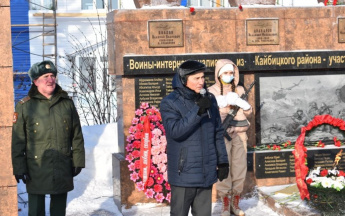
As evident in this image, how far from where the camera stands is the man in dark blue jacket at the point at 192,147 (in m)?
5.86

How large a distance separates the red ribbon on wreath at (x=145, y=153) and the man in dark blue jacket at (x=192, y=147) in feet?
8.57

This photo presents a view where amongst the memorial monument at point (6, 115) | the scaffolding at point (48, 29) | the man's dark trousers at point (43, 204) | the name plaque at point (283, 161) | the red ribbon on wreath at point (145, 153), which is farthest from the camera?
the scaffolding at point (48, 29)

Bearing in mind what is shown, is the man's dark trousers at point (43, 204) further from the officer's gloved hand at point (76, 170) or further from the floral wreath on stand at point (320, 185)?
the floral wreath on stand at point (320, 185)

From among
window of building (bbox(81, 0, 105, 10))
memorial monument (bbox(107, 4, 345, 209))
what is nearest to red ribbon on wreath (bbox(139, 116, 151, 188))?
memorial monument (bbox(107, 4, 345, 209))

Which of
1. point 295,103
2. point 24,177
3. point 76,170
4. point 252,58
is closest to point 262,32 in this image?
point 252,58

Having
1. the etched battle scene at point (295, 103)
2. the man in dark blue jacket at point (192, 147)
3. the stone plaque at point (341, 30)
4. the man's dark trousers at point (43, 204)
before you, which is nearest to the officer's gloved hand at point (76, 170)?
the man's dark trousers at point (43, 204)

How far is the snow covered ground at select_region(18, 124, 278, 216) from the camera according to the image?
885cm

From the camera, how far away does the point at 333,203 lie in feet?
25.6

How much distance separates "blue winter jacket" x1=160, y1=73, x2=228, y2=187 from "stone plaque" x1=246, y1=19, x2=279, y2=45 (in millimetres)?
3715

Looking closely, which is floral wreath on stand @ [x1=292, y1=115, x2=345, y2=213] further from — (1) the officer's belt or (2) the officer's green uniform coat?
(2) the officer's green uniform coat

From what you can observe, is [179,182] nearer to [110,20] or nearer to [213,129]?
[213,129]

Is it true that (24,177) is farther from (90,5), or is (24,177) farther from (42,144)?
(90,5)

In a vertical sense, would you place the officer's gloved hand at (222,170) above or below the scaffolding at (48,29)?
below

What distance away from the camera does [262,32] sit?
9.57m
